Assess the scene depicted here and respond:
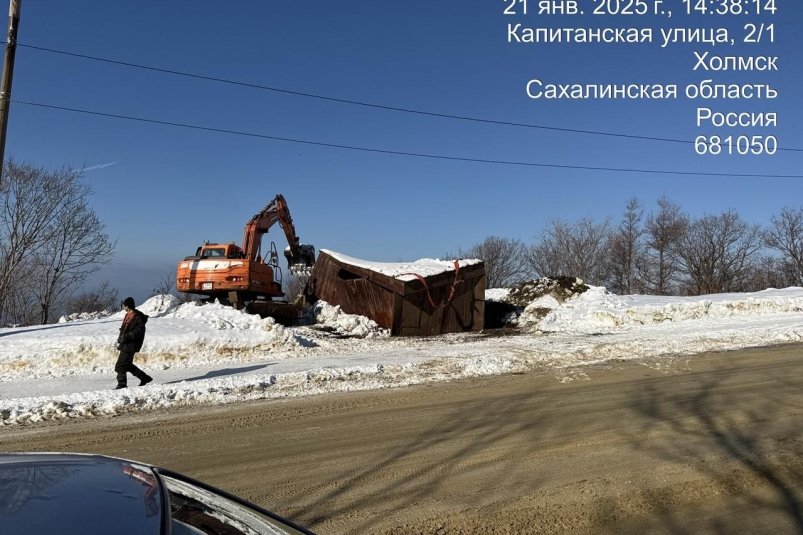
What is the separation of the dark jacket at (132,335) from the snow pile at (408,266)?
9473mm

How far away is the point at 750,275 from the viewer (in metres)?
52.1

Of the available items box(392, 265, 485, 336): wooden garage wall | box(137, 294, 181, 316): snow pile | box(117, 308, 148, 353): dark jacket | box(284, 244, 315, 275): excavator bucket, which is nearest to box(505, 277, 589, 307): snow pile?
box(392, 265, 485, 336): wooden garage wall

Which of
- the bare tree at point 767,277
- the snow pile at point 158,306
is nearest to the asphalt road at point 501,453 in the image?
the snow pile at point 158,306

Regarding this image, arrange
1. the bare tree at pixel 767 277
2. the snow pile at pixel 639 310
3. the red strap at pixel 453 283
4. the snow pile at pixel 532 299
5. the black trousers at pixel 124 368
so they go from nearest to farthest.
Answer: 1. the black trousers at pixel 124 368
2. the red strap at pixel 453 283
3. the snow pile at pixel 639 310
4. the snow pile at pixel 532 299
5. the bare tree at pixel 767 277

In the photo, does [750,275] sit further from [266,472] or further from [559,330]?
[266,472]

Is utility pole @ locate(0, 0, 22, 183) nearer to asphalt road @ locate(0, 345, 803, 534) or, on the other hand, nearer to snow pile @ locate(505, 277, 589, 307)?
asphalt road @ locate(0, 345, 803, 534)

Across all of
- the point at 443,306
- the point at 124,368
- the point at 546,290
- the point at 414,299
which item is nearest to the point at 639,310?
the point at 546,290

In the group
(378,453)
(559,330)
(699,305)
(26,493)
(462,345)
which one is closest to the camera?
(26,493)

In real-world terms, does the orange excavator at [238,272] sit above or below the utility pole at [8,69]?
below

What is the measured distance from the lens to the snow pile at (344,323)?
18531 mm

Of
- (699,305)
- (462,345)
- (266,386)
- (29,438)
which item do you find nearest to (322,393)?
(266,386)

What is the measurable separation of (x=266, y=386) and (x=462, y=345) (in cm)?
718

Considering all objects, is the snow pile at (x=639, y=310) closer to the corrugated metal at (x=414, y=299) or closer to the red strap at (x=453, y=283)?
the corrugated metal at (x=414, y=299)

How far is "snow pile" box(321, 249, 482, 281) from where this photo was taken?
18.8 metres
